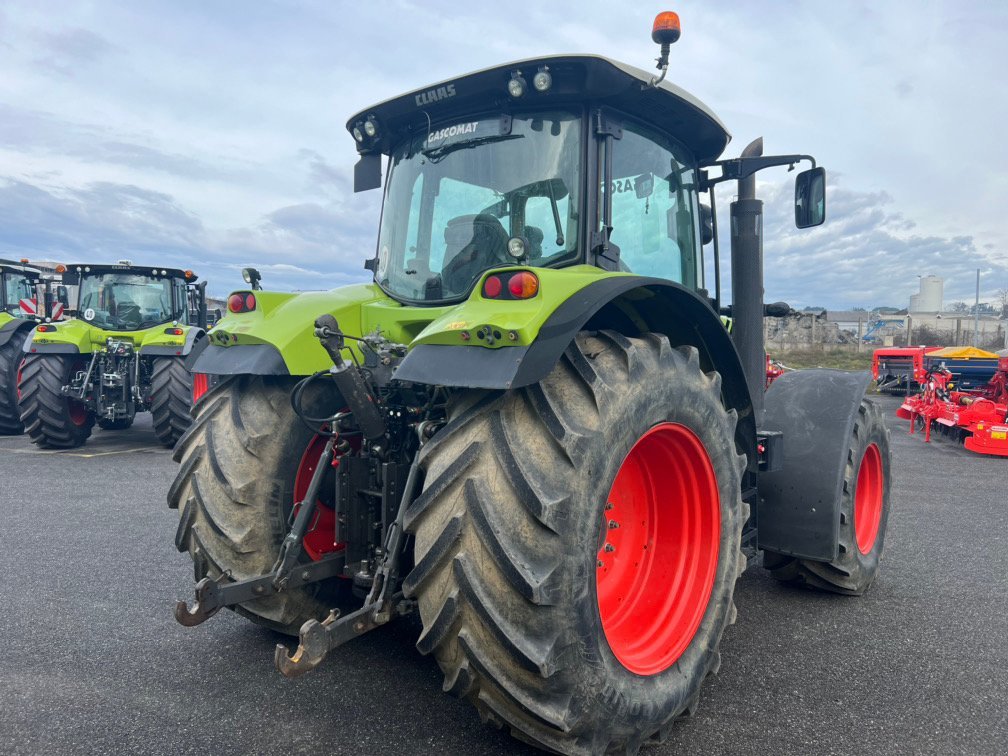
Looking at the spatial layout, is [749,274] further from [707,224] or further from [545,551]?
[545,551]

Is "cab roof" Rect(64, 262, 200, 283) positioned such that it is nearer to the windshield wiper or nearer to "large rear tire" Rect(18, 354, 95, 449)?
"large rear tire" Rect(18, 354, 95, 449)

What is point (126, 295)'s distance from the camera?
382 inches

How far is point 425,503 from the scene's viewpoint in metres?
1.90

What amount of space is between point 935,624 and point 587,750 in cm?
231

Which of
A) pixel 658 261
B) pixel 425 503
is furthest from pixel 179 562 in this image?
pixel 658 261

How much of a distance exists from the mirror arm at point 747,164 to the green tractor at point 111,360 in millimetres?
7165

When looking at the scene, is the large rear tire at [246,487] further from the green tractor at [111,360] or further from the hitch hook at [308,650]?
the green tractor at [111,360]

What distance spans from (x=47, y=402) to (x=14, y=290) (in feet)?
15.8

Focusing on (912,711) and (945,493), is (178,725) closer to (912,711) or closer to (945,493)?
(912,711)

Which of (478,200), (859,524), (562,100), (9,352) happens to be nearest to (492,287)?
(478,200)

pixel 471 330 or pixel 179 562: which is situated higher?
pixel 471 330

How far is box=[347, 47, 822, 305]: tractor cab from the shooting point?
258 centimetres

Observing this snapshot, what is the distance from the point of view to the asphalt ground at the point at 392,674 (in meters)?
2.26

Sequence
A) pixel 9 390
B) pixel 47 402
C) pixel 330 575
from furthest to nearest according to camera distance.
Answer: pixel 9 390, pixel 47 402, pixel 330 575
